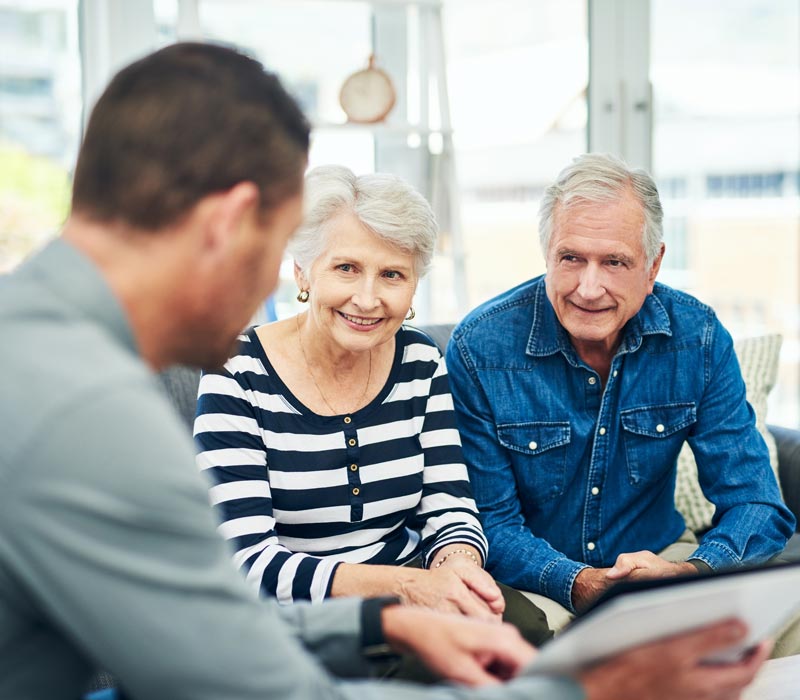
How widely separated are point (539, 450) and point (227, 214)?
1212mm

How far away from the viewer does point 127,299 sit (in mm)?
867

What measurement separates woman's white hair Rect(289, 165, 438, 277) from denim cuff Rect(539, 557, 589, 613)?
0.66 metres

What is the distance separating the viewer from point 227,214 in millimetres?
880

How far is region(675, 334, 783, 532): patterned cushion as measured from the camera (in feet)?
7.57

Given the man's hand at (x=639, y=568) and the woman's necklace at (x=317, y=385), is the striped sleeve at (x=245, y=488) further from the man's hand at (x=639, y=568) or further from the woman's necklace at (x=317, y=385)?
the man's hand at (x=639, y=568)

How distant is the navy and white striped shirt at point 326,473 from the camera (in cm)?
161

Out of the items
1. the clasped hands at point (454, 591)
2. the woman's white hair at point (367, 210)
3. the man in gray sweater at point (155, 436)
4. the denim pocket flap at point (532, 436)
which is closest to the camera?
the man in gray sweater at point (155, 436)

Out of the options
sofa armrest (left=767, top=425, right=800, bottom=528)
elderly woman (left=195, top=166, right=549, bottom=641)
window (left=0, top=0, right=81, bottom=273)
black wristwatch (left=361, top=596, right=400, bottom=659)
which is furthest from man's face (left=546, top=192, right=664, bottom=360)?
window (left=0, top=0, right=81, bottom=273)

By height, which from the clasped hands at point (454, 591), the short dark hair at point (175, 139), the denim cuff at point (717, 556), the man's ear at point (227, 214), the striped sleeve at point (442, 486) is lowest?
the denim cuff at point (717, 556)

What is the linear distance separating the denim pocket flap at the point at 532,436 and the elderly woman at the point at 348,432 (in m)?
0.14

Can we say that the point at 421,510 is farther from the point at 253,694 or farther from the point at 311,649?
the point at 253,694

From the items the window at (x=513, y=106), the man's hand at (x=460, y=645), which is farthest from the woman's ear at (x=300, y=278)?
the window at (x=513, y=106)

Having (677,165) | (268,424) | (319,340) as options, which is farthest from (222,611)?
(677,165)

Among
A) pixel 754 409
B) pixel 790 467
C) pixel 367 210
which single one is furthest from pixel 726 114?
pixel 367 210
